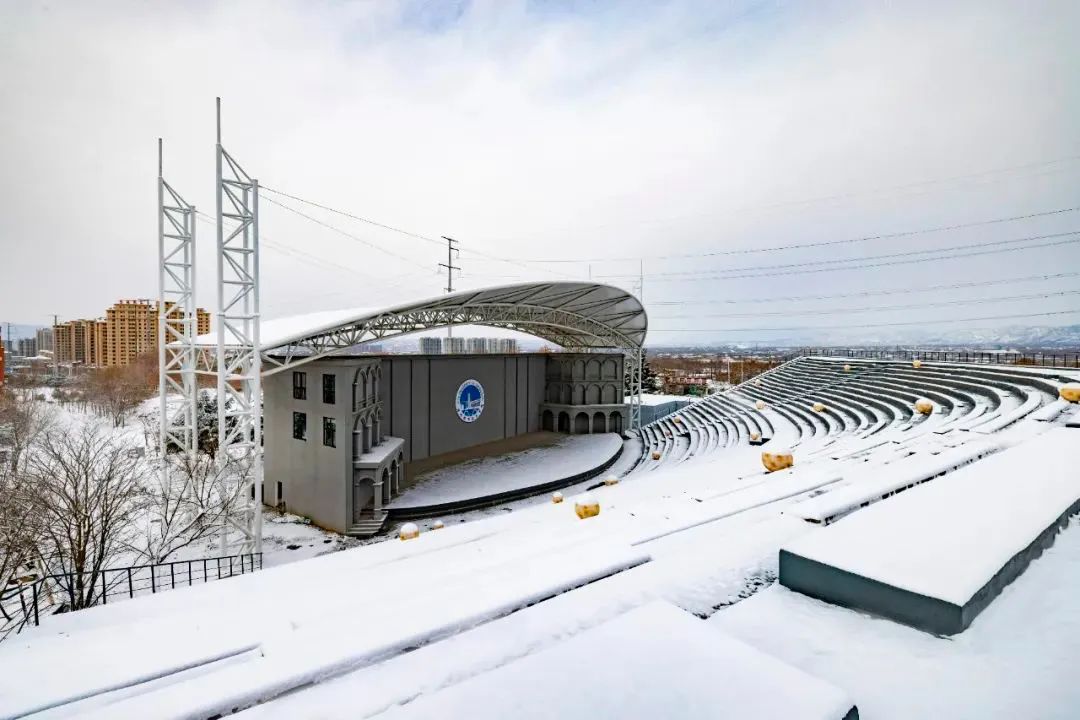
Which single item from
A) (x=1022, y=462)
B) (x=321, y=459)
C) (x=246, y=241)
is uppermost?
(x=246, y=241)

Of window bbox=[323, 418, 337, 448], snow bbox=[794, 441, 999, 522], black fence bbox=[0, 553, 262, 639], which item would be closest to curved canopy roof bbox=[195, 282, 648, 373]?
window bbox=[323, 418, 337, 448]

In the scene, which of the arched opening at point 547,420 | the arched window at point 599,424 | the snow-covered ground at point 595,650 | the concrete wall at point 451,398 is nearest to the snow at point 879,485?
the snow-covered ground at point 595,650

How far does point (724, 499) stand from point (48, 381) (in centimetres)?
5898

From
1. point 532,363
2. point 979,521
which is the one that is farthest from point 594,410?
point 979,521

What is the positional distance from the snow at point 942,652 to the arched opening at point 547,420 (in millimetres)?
29951

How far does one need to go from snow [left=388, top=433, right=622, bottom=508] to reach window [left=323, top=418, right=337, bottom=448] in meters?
3.36

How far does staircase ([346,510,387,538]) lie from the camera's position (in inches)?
661

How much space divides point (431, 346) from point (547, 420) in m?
10.6

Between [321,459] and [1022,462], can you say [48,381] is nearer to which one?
[321,459]

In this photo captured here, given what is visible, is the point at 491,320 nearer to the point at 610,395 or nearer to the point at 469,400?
the point at 469,400

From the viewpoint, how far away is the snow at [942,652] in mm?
A: 1733

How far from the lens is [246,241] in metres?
14.3

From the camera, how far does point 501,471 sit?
894 inches

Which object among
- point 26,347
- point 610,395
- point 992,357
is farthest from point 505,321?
point 26,347
